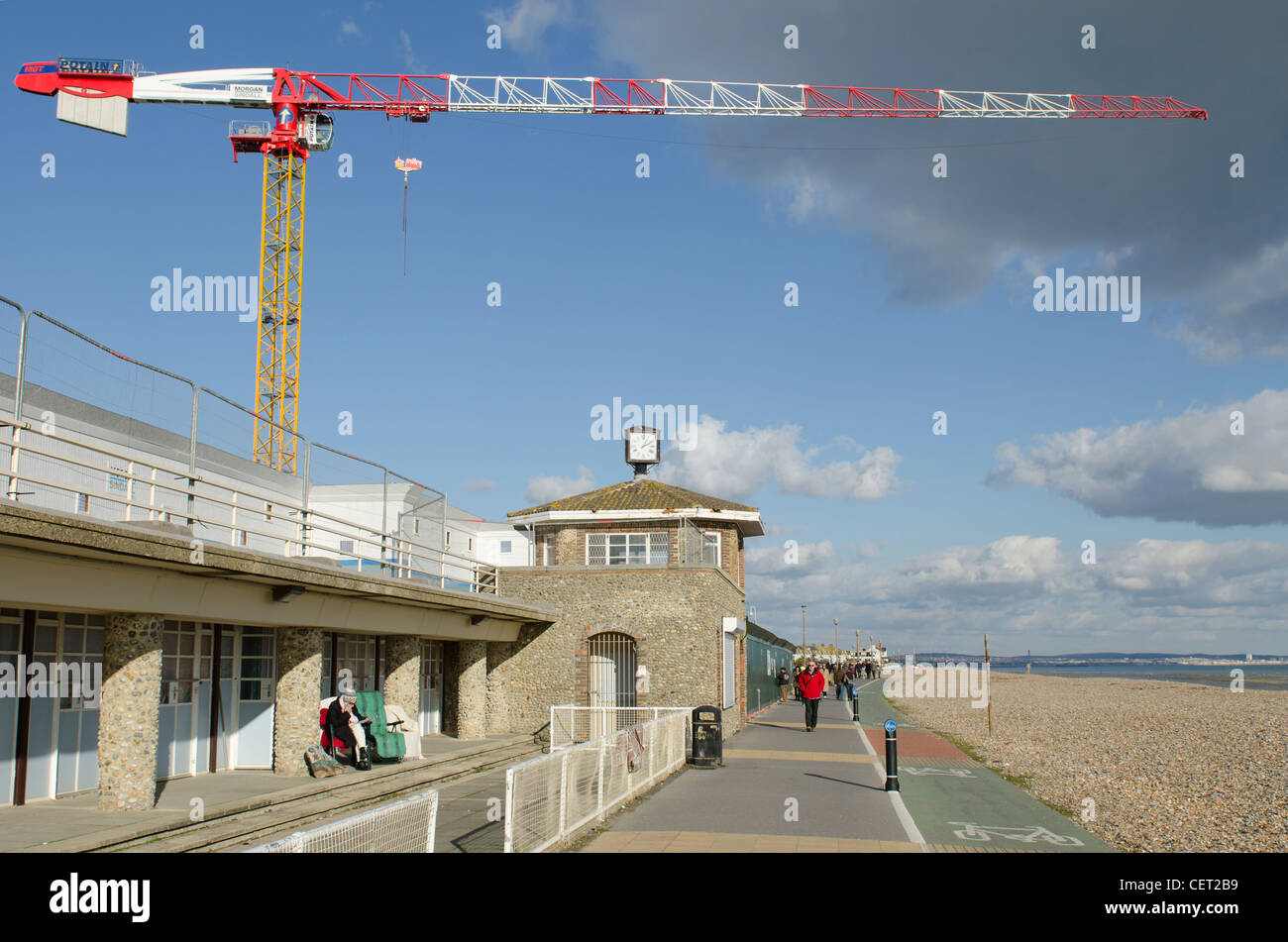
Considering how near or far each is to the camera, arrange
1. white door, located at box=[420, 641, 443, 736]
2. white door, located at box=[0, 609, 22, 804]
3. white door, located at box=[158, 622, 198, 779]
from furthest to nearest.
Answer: white door, located at box=[420, 641, 443, 736], white door, located at box=[158, 622, 198, 779], white door, located at box=[0, 609, 22, 804]

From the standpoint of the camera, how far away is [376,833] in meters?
6.82

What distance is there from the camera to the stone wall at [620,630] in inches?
954

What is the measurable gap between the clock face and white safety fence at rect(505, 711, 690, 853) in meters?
24.0

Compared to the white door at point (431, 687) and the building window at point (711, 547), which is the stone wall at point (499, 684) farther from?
the building window at point (711, 547)

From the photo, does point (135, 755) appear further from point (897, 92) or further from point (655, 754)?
point (897, 92)

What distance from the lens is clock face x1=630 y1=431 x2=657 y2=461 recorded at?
40156 mm

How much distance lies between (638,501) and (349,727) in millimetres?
17734

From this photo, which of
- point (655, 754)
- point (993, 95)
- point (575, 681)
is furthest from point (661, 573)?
point (993, 95)

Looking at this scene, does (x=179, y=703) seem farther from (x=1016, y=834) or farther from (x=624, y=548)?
(x=624, y=548)

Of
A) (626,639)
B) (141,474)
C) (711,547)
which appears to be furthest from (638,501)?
(141,474)

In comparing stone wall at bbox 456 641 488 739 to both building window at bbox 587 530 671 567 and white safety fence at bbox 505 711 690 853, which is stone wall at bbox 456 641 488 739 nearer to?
building window at bbox 587 530 671 567

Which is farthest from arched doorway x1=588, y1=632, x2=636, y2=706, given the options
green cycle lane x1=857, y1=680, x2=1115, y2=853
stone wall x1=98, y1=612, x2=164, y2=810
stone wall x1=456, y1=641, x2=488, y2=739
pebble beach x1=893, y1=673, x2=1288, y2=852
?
stone wall x1=98, y1=612, x2=164, y2=810

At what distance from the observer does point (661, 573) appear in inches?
972
